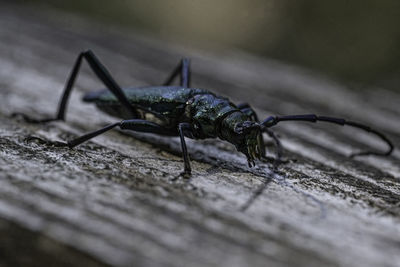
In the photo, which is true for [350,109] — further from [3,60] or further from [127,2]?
[127,2]

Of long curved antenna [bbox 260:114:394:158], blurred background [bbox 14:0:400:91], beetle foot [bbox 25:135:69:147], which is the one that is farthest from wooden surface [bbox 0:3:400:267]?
blurred background [bbox 14:0:400:91]

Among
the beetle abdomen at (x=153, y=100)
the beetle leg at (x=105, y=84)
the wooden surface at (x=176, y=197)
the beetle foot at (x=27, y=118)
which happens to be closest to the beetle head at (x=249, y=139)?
the wooden surface at (x=176, y=197)

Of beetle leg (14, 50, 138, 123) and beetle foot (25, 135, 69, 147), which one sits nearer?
beetle foot (25, 135, 69, 147)

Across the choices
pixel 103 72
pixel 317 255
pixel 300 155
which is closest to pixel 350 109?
pixel 300 155

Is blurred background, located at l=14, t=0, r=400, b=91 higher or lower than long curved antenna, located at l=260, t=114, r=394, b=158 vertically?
higher

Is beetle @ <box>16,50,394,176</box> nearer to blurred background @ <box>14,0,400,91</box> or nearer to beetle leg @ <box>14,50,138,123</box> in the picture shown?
beetle leg @ <box>14,50,138,123</box>

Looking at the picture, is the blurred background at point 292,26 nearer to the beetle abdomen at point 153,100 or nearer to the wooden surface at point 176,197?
the beetle abdomen at point 153,100

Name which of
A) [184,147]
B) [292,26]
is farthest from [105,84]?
[292,26]
